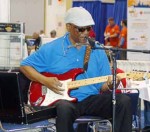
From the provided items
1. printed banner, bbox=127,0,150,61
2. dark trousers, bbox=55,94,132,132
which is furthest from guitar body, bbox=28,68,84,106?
printed banner, bbox=127,0,150,61

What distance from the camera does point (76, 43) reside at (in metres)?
3.64

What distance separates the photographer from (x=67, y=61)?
3615 millimetres

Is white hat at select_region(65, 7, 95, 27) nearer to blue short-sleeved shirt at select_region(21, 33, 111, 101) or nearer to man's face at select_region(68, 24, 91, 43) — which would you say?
man's face at select_region(68, 24, 91, 43)

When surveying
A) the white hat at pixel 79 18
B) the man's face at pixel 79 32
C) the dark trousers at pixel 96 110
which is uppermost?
the white hat at pixel 79 18

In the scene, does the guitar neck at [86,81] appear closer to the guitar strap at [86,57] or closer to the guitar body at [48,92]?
the guitar body at [48,92]

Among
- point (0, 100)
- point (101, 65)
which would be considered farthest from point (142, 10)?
point (0, 100)

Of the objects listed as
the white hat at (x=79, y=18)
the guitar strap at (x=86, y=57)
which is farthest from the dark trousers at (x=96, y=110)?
the white hat at (x=79, y=18)

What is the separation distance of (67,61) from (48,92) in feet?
0.99

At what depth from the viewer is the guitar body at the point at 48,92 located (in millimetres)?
3477

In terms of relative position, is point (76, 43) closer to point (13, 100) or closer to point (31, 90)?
point (31, 90)

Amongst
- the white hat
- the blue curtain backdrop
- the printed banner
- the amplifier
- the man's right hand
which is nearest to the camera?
the amplifier

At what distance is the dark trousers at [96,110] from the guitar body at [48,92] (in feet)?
0.42

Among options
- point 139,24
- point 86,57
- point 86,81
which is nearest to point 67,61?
point 86,57

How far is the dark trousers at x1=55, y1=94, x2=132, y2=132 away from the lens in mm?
3203
